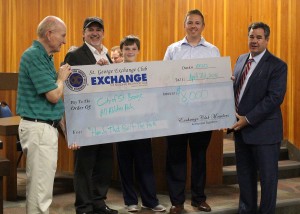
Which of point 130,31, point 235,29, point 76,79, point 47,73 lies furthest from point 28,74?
point 235,29

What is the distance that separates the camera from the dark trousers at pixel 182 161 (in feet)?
11.3

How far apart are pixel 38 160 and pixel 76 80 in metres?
0.64

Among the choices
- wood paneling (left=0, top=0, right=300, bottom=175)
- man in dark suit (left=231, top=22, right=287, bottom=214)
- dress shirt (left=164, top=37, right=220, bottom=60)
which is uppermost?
wood paneling (left=0, top=0, right=300, bottom=175)

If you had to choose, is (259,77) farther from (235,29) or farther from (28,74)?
(235,29)

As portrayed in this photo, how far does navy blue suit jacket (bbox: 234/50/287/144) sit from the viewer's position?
320 cm

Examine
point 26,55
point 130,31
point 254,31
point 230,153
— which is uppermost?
point 130,31

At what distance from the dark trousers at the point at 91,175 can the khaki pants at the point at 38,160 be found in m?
0.49

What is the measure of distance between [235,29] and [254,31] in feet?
9.01

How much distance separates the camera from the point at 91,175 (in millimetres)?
3229

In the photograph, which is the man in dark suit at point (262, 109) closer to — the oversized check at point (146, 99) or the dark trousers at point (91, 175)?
the oversized check at point (146, 99)

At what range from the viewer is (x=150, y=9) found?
18.9ft

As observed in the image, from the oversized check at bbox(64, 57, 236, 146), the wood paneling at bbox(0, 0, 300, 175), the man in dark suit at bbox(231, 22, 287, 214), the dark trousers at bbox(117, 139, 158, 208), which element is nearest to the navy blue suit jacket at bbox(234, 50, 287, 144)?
the man in dark suit at bbox(231, 22, 287, 214)

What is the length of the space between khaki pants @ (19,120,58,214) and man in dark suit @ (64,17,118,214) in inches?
17.6

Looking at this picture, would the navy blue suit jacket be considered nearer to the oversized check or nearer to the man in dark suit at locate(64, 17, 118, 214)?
the oversized check
